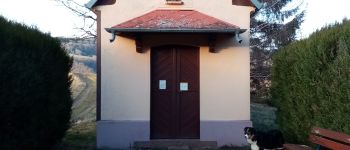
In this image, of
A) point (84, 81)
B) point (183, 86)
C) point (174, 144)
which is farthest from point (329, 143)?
point (84, 81)

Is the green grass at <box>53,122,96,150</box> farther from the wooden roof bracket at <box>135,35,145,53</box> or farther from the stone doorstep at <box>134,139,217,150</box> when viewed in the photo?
the wooden roof bracket at <box>135,35,145,53</box>

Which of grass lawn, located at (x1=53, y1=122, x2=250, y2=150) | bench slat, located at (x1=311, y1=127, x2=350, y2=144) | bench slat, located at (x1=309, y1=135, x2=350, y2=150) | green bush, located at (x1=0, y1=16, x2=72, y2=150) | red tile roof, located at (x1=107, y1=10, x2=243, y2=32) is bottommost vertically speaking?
grass lawn, located at (x1=53, y1=122, x2=250, y2=150)

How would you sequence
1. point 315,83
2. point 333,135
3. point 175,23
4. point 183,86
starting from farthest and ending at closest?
point 183,86 < point 175,23 < point 315,83 < point 333,135

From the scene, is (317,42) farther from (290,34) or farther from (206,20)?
(290,34)

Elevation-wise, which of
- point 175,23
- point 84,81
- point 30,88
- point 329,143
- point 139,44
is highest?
point 175,23

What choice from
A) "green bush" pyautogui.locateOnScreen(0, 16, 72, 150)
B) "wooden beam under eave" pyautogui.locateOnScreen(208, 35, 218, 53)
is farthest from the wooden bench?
"wooden beam under eave" pyautogui.locateOnScreen(208, 35, 218, 53)

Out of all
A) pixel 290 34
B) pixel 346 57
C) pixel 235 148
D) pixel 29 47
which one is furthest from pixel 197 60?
Result: pixel 290 34

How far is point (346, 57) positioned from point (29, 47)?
5.51m

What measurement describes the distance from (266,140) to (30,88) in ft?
15.7

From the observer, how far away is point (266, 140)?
10.7 m

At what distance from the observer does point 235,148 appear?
42.9 ft

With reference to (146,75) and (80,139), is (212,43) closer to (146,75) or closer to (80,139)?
(146,75)

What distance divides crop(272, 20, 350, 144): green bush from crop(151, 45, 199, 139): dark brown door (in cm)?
274

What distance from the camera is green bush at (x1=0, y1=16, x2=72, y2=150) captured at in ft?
27.1
